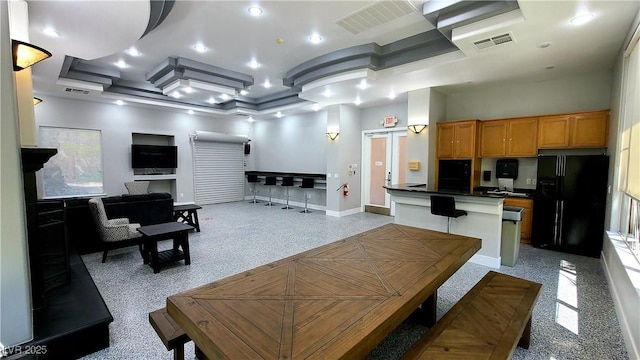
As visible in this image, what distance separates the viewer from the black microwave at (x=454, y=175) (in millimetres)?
5582

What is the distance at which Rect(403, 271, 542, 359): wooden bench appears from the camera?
149 cm

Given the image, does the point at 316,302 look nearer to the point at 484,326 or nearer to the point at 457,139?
the point at 484,326

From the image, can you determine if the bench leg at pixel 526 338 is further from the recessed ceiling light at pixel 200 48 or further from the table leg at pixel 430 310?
the recessed ceiling light at pixel 200 48

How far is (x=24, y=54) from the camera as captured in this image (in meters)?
2.31

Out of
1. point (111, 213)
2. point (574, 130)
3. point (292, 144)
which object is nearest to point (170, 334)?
point (111, 213)

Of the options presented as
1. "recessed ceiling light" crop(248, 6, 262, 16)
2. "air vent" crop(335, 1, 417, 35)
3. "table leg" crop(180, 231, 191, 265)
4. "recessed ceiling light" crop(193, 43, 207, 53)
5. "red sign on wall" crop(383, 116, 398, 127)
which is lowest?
"table leg" crop(180, 231, 191, 265)

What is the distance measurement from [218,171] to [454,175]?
7.40m

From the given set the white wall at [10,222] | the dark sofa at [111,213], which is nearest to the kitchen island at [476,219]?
the dark sofa at [111,213]

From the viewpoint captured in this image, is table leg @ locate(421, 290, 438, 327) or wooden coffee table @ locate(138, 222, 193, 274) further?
wooden coffee table @ locate(138, 222, 193, 274)

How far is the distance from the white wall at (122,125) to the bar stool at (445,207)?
7458 mm

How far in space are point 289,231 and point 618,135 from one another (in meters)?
5.30

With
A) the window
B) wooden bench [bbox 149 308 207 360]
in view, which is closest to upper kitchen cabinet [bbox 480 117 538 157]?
wooden bench [bbox 149 308 207 360]

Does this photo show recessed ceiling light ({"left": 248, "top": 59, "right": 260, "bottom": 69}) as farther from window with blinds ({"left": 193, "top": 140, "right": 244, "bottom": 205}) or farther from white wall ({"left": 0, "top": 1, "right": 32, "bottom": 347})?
window with blinds ({"left": 193, "top": 140, "right": 244, "bottom": 205})

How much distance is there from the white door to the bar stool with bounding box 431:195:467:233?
2992mm
